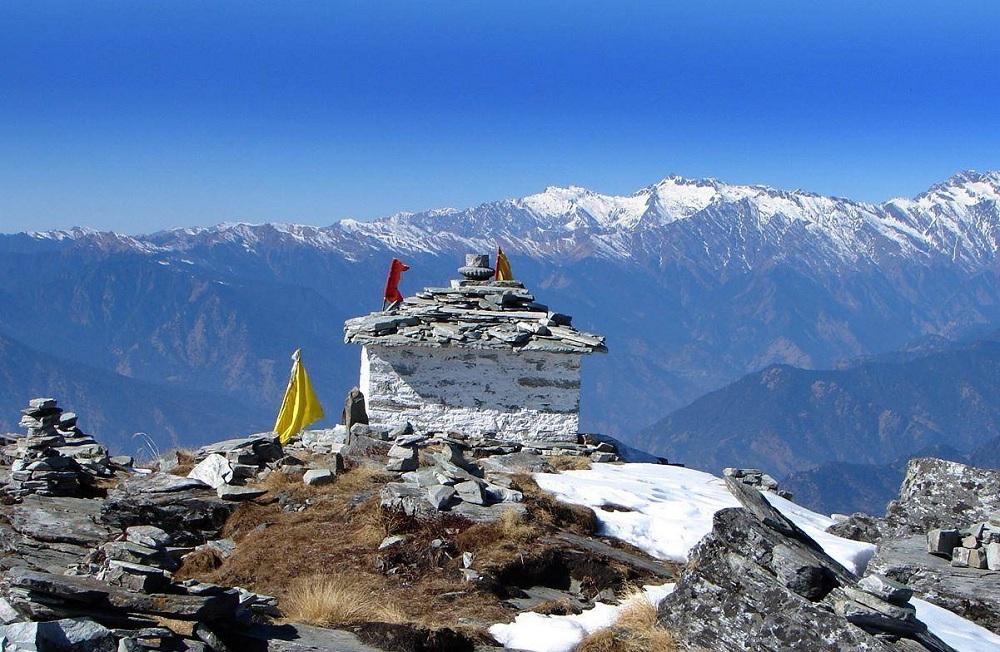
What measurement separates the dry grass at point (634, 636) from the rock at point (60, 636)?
487cm

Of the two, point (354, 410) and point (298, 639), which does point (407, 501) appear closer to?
point (298, 639)

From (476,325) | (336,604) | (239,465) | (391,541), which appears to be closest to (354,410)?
(476,325)

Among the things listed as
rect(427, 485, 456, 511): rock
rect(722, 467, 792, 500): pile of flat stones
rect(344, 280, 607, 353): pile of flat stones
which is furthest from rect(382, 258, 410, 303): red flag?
rect(427, 485, 456, 511): rock

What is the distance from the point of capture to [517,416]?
25.0 meters

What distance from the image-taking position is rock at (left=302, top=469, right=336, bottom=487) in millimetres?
17188

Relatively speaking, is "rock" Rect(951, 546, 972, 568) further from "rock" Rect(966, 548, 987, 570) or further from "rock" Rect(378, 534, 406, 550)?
"rock" Rect(378, 534, 406, 550)

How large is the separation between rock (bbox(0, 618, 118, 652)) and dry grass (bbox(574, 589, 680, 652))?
4870mm

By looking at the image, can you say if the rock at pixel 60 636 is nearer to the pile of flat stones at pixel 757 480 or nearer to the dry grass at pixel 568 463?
the dry grass at pixel 568 463

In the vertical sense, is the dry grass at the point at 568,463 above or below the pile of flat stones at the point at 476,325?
below

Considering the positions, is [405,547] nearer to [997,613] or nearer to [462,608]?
[462,608]

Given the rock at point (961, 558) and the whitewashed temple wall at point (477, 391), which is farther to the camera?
the whitewashed temple wall at point (477, 391)

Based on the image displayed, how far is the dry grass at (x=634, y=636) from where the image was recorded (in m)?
10.6

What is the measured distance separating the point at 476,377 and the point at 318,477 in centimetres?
850

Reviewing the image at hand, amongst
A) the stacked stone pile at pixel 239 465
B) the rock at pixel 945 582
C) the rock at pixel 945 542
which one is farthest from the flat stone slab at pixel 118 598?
the rock at pixel 945 542
